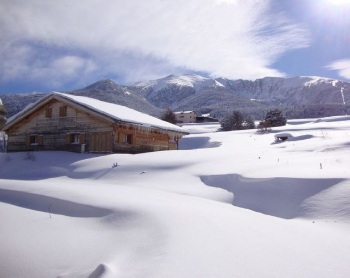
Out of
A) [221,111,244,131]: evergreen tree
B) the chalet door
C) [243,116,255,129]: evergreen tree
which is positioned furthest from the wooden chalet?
[243,116,255,129]: evergreen tree

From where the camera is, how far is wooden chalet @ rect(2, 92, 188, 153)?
20.8m

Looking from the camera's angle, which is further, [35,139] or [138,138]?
[35,139]

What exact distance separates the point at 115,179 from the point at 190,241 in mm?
9045

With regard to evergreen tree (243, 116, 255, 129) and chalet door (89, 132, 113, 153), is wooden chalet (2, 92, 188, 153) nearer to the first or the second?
chalet door (89, 132, 113, 153)

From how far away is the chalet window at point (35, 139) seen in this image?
23734 millimetres

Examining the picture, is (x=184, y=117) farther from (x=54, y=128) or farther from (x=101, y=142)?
(x=101, y=142)

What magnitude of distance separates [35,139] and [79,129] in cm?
462

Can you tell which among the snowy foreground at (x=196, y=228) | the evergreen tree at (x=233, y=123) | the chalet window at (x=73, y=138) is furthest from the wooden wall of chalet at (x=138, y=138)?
the evergreen tree at (x=233, y=123)

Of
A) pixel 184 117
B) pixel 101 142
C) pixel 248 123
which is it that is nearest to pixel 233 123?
pixel 248 123

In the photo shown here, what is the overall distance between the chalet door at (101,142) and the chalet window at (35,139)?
4866 millimetres

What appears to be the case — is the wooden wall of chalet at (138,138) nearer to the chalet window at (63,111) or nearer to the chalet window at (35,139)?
the chalet window at (63,111)

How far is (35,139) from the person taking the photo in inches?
953

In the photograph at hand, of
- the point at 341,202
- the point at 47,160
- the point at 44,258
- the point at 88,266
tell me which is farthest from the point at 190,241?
the point at 47,160

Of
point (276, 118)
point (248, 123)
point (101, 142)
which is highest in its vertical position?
point (276, 118)
